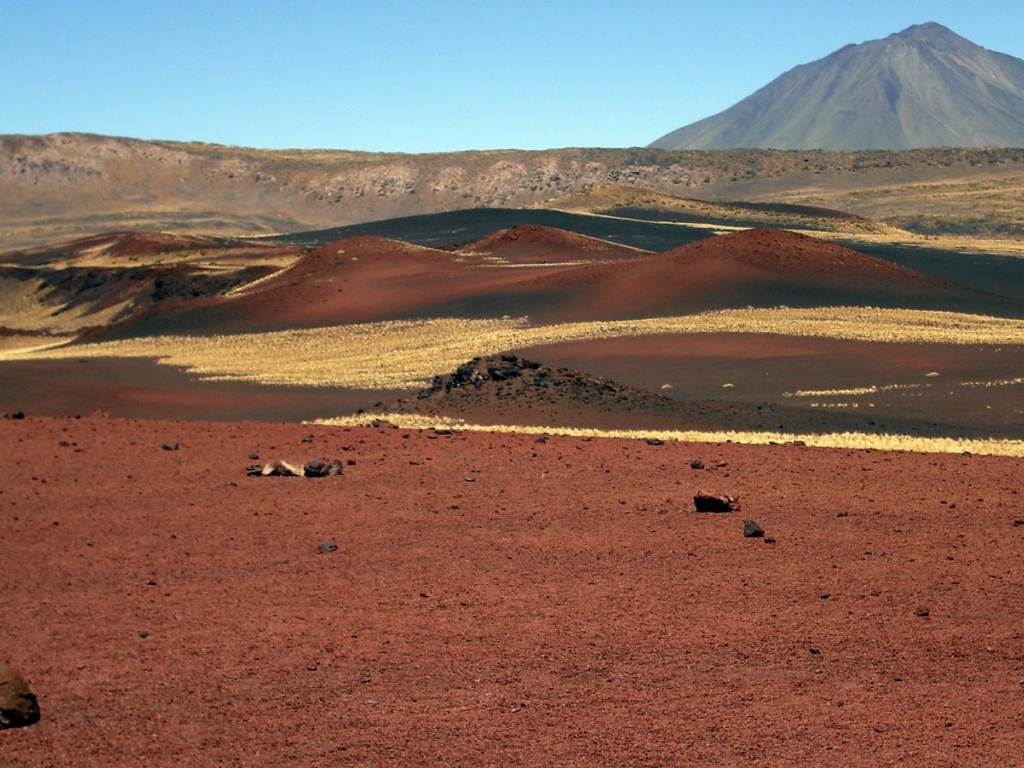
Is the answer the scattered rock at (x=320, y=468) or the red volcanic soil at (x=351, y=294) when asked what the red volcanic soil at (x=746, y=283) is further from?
the scattered rock at (x=320, y=468)

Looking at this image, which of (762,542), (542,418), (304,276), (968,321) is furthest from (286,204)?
(762,542)

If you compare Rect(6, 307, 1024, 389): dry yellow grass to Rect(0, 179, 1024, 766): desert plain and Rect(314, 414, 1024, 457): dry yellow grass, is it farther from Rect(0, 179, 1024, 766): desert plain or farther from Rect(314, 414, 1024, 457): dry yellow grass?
Rect(314, 414, 1024, 457): dry yellow grass

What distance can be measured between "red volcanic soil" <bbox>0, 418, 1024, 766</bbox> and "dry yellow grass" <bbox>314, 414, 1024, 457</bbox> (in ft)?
10.6

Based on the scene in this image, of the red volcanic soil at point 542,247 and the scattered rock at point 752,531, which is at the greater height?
the red volcanic soil at point 542,247

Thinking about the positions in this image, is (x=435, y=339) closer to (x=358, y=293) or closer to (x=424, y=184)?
(x=358, y=293)

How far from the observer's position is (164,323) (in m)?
55.8

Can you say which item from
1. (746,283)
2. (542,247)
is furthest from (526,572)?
(542,247)

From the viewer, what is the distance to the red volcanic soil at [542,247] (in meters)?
68.9

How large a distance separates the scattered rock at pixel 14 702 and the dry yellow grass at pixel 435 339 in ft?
87.9

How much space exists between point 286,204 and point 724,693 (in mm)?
180160

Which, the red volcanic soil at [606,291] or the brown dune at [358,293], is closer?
the red volcanic soil at [606,291]

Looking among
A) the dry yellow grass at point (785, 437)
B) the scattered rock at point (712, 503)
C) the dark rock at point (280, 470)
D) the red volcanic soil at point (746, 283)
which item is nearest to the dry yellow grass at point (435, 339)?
the red volcanic soil at point (746, 283)

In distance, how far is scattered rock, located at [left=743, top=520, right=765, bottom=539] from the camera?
14.1 metres

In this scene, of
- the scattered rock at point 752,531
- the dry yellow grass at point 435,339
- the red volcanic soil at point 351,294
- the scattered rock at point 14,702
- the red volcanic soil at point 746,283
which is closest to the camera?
the scattered rock at point 14,702
